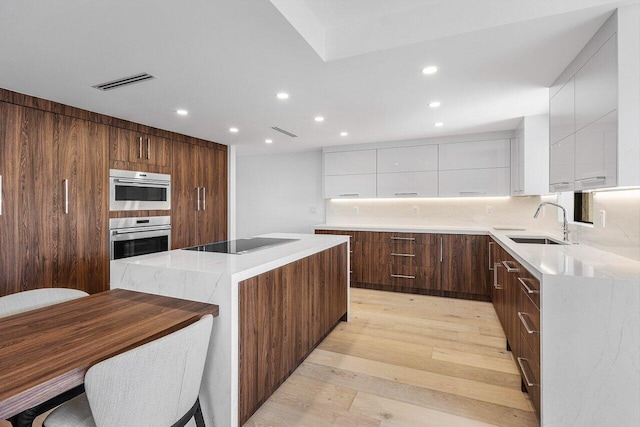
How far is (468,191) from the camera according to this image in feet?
13.7

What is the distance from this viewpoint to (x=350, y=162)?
191 inches

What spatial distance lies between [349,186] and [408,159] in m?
0.95

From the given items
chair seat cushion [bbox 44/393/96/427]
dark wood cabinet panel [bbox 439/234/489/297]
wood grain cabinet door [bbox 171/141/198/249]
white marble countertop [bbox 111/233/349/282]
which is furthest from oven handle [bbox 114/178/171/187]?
dark wood cabinet panel [bbox 439/234/489/297]

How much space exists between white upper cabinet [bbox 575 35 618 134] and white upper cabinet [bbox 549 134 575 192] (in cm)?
13

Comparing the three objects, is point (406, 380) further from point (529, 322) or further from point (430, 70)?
point (430, 70)

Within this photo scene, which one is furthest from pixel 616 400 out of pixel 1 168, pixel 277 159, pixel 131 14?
pixel 277 159

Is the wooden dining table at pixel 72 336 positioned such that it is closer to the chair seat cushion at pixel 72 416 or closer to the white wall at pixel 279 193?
the chair seat cushion at pixel 72 416

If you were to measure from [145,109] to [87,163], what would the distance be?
31.6 inches

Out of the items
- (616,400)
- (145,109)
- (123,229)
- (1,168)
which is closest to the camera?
(616,400)

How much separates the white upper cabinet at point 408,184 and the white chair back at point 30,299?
377cm

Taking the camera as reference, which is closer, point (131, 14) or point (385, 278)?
point (131, 14)

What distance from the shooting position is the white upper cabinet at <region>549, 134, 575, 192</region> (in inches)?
82.4

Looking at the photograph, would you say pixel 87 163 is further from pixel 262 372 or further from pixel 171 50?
pixel 262 372

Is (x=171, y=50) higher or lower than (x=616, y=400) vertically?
higher
